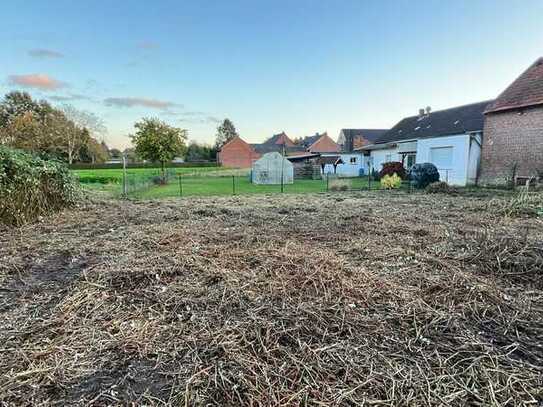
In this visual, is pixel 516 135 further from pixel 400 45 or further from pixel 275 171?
pixel 275 171

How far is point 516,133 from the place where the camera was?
44.2ft

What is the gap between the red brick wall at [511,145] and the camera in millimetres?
12711

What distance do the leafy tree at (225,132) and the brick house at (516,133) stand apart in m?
63.1

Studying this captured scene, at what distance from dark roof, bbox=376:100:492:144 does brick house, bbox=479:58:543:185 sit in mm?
1747

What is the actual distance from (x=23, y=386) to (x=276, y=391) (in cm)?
149

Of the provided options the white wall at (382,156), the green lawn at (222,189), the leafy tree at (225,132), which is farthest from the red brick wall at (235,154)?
the green lawn at (222,189)

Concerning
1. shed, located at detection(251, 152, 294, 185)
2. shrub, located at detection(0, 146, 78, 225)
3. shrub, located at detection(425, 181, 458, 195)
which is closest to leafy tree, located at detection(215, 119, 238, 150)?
shed, located at detection(251, 152, 294, 185)

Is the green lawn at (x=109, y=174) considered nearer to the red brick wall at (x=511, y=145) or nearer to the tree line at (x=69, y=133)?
the tree line at (x=69, y=133)

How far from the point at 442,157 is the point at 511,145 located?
3630 millimetres

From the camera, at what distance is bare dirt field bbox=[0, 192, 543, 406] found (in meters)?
1.71

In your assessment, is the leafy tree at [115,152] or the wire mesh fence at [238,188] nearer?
the wire mesh fence at [238,188]

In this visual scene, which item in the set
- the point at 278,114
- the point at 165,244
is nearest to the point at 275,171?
the point at 278,114

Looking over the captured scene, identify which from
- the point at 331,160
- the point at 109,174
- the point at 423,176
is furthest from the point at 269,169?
the point at 109,174

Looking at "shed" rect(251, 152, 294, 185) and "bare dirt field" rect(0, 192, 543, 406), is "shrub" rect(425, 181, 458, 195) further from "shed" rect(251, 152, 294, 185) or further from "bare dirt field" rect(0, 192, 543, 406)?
"shed" rect(251, 152, 294, 185)
